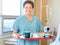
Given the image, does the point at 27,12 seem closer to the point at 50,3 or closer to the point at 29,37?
the point at 29,37

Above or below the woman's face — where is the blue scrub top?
below

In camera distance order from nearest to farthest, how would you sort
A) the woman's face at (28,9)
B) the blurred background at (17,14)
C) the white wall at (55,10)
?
the woman's face at (28,9), the blurred background at (17,14), the white wall at (55,10)

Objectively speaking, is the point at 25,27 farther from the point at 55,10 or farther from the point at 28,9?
the point at 55,10

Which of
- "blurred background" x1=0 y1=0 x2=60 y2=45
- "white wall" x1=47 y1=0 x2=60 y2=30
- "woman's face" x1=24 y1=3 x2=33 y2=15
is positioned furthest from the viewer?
"white wall" x1=47 y1=0 x2=60 y2=30

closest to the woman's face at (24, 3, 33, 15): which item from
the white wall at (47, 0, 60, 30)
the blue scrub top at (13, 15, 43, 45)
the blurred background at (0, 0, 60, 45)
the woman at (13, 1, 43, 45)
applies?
the woman at (13, 1, 43, 45)

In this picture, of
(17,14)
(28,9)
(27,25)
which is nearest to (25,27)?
(27,25)

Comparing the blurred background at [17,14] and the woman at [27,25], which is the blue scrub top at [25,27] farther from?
the blurred background at [17,14]

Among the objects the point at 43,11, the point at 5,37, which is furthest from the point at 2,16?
the point at 43,11

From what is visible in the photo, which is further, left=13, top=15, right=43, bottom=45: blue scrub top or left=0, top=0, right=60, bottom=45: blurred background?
left=0, top=0, right=60, bottom=45: blurred background

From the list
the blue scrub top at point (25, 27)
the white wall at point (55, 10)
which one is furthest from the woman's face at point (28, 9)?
the white wall at point (55, 10)

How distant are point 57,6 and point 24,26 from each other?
2565 mm

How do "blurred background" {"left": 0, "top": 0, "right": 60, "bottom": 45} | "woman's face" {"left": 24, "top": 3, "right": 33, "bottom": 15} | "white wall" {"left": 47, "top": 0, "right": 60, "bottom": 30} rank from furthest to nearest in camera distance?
1. "white wall" {"left": 47, "top": 0, "right": 60, "bottom": 30}
2. "blurred background" {"left": 0, "top": 0, "right": 60, "bottom": 45}
3. "woman's face" {"left": 24, "top": 3, "right": 33, "bottom": 15}

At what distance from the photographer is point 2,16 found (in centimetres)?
316

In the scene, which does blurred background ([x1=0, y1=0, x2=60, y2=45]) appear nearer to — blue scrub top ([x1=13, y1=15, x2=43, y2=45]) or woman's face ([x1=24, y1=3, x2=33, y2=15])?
blue scrub top ([x1=13, y1=15, x2=43, y2=45])
